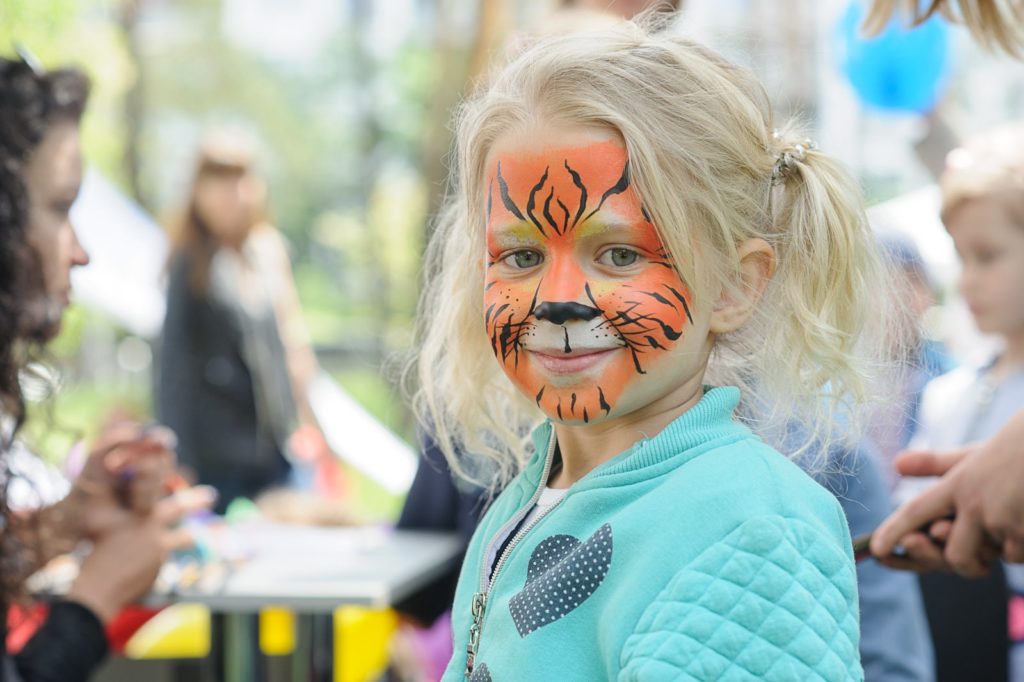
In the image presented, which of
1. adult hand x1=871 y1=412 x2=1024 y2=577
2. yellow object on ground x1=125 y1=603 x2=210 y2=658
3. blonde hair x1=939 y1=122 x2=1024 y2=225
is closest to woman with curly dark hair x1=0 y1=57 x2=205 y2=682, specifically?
yellow object on ground x1=125 y1=603 x2=210 y2=658

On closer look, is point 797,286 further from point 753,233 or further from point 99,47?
point 99,47

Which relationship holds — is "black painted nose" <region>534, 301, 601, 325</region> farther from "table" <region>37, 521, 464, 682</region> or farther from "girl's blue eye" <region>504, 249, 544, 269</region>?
"table" <region>37, 521, 464, 682</region>

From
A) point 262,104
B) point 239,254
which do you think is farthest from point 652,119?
point 262,104

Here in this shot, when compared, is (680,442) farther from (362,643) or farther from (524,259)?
(362,643)

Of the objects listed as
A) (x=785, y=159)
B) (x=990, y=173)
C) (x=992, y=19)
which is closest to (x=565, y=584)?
(x=785, y=159)

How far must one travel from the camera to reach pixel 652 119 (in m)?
1.14

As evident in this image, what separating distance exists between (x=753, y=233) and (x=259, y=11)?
59.1 feet

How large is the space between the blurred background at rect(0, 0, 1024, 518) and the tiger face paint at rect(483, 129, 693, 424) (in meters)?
0.26

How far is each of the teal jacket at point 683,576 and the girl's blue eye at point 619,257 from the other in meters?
0.16

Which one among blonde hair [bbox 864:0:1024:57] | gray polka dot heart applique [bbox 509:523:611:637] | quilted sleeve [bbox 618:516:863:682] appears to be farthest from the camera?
blonde hair [bbox 864:0:1024:57]

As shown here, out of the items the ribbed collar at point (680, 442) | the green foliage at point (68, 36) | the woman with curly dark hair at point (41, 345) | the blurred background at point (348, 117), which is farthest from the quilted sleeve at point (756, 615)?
the green foliage at point (68, 36)

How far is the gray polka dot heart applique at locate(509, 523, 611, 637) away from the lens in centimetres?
108

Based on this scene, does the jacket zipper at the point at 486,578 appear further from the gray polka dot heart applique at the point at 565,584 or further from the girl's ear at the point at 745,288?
the girl's ear at the point at 745,288

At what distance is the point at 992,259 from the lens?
2947 millimetres
